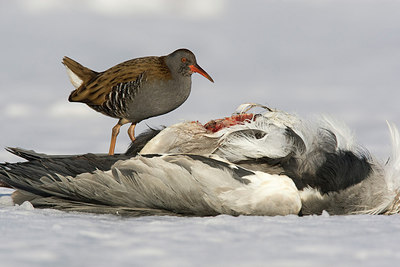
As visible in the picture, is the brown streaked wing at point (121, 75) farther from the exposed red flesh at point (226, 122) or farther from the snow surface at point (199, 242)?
the snow surface at point (199, 242)

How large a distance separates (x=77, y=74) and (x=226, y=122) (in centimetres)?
329

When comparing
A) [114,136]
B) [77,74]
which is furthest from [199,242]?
[77,74]

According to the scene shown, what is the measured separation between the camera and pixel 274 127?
436 centimetres

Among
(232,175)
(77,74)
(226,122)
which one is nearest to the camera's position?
(232,175)

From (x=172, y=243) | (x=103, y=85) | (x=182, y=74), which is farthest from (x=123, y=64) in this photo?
(x=172, y=243)

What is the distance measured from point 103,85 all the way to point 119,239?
399 cm

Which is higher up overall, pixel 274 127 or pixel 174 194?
pixel 274 127

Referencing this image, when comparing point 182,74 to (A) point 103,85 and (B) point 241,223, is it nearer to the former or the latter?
(A) point 103,85

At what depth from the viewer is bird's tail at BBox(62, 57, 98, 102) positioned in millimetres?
6884

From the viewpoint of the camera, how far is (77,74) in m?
7.09

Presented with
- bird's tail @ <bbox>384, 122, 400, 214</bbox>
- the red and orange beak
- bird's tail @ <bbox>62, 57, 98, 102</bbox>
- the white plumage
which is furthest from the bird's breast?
bird's tail @ <bbox>384, 122, 400, 214</bbox>

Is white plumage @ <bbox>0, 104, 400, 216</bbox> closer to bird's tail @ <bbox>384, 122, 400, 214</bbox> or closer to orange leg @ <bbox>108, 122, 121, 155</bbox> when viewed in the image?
bird's tail @ <bbox>384, 122, 400, 214</bbox>

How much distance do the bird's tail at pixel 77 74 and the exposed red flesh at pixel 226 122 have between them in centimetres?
Result: 264

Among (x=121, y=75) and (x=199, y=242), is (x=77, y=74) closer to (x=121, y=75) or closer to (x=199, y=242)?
(x=121, y=75)
